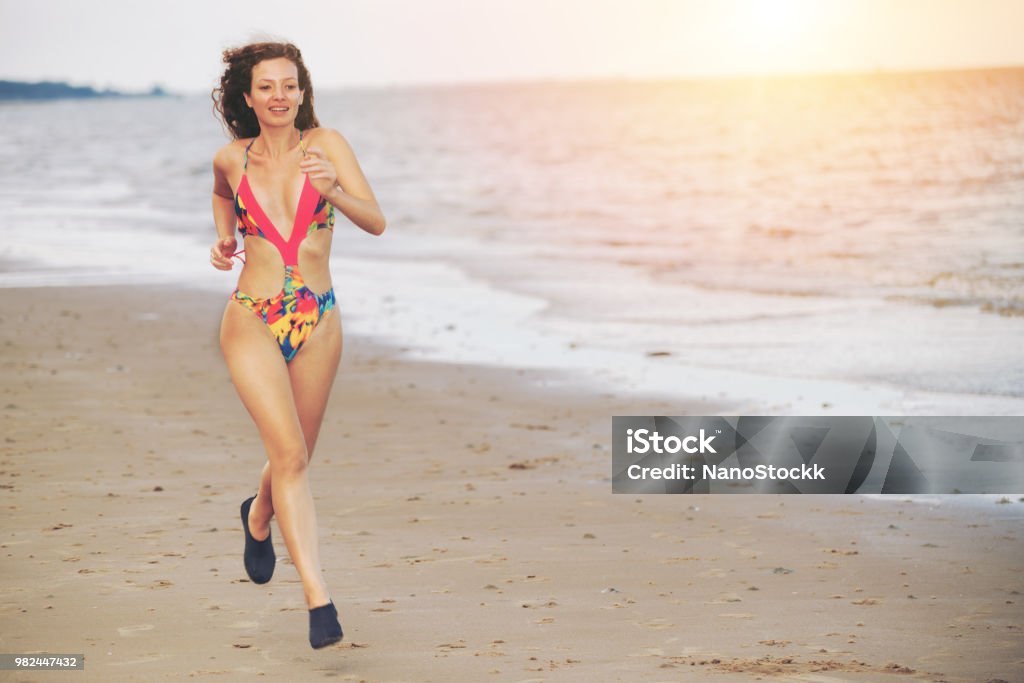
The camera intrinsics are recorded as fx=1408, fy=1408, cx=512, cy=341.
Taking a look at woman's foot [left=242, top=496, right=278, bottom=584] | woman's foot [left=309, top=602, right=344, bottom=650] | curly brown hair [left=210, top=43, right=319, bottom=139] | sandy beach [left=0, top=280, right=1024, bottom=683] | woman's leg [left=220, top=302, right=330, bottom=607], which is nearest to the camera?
woman's foot [left=309, top=602, right=344, bottom=650]

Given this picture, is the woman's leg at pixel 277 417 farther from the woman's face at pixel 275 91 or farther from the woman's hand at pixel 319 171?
the woman's face at pixel 275 91

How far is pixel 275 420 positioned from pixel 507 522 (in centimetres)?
242

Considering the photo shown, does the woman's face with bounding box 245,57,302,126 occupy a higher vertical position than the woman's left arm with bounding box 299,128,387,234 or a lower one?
higher

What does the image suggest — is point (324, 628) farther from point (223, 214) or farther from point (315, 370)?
point (223, 214)

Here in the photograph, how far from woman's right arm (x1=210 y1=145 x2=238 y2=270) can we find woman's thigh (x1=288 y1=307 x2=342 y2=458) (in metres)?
0.41

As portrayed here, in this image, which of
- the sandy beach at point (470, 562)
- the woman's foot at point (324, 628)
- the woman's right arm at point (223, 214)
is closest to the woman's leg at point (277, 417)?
the woman's foot at point (324, 628)

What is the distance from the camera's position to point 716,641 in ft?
16.6

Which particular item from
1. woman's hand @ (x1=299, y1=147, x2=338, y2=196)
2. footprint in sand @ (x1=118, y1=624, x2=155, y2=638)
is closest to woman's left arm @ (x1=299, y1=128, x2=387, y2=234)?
woman's hand @ (x1=299, y1=147, x2=338, y2=196)

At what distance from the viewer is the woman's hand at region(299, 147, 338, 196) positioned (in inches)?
179

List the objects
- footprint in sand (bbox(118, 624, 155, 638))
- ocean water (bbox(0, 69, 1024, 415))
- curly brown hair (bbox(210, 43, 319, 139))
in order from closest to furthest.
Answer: curly brown hair (bbox(210, 43, 319, 139)) < footprint in sand (bbox(118, 624, 155, 638)) < ocean water (bbox(0, 69, 1024, 415))

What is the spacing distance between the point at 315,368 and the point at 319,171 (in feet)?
2.33

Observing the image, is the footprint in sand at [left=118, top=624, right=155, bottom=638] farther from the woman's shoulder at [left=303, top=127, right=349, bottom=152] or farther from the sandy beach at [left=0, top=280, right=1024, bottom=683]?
the woman's shoulder at [left=303, top=127, right=349, bottom=152]

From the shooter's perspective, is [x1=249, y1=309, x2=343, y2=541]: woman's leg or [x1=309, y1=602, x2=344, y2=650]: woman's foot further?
[x1=249, y1=309, x2=343, y2=541]: woman's leg

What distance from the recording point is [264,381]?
466 cm
